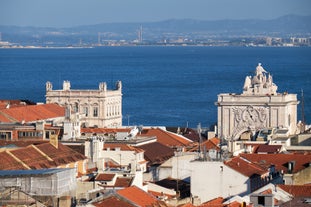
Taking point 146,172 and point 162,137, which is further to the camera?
point 162,137

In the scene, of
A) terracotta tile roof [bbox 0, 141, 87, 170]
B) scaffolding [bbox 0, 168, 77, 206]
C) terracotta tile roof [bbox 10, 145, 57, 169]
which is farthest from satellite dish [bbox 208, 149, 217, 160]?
scaffolding [bbox 0, 168, 77, 206]

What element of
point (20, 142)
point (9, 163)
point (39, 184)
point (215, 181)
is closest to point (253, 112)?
point (20, 142)

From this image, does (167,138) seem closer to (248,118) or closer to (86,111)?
(248,118)

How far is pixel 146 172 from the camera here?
1948 inches

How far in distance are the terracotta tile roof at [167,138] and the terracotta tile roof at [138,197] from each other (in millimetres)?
25567

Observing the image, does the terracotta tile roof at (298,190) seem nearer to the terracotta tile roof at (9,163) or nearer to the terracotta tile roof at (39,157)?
the terracotta tile roof at (9,163)

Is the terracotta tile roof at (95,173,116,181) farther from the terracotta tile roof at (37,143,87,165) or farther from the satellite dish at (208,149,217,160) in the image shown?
the terracotta tile roof at (37,143,87,165)

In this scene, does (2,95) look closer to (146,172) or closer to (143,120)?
(143,120)

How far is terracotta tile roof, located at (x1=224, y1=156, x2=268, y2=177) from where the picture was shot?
4116 cm

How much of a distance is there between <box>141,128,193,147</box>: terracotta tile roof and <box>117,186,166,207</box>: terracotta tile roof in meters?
25.6

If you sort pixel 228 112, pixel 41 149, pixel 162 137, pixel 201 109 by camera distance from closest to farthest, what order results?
pixel 41 149, pixel 162 137, pixel 228 112, pixel 201 109

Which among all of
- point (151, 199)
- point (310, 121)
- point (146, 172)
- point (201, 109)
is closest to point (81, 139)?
point (146, 172)

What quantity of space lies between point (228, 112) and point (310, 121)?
808 inches

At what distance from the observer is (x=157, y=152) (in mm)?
57062
